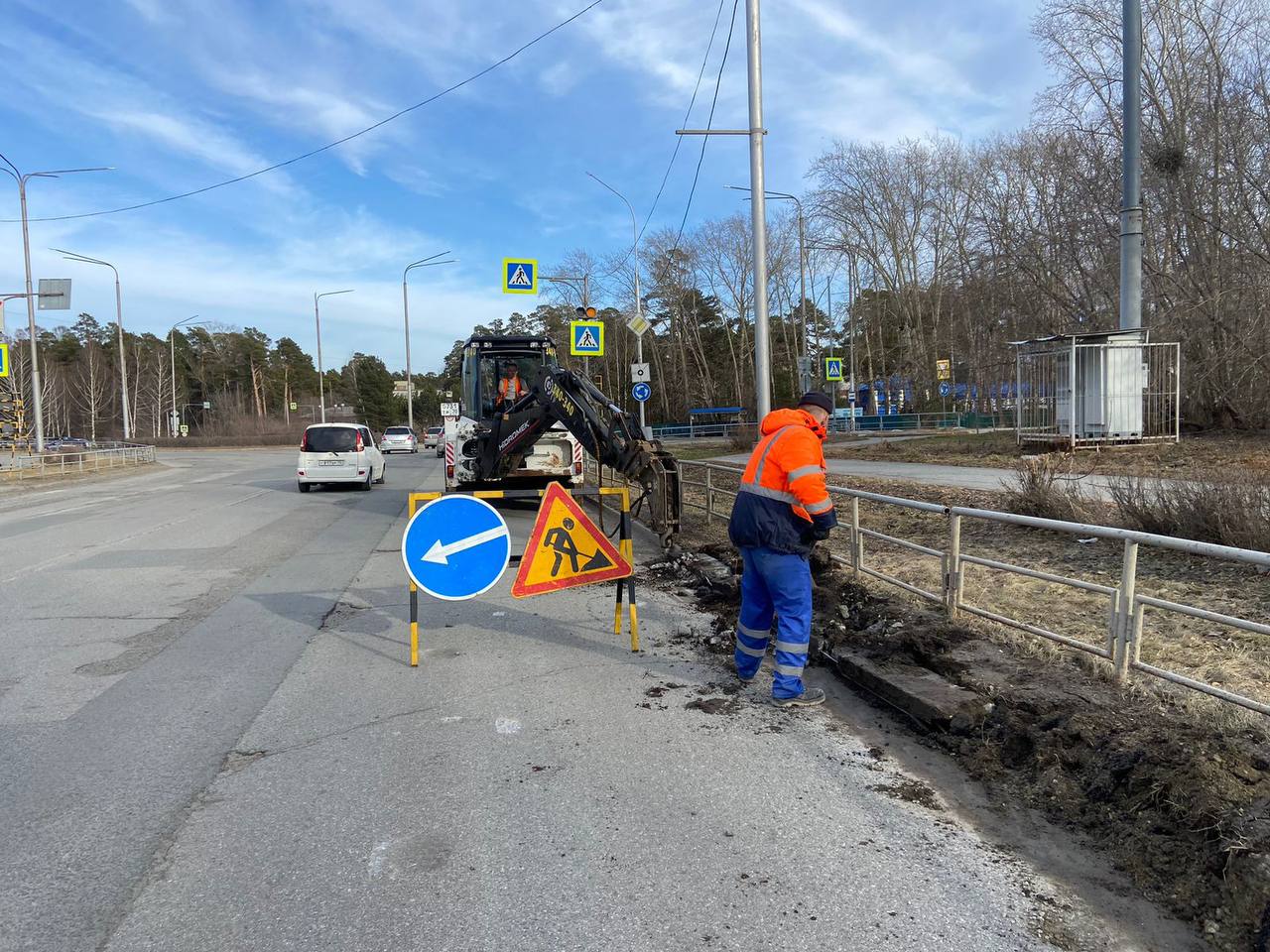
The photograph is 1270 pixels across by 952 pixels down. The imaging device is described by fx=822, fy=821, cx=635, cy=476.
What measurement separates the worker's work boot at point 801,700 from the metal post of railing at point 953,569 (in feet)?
5.62

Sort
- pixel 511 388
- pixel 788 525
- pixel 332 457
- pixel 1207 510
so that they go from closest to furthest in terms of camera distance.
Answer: pixel 788 525 < pixel 1207 510 < pixel 511 388 < pixel 332 457

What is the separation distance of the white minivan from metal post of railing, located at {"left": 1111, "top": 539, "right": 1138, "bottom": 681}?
18.1 metres

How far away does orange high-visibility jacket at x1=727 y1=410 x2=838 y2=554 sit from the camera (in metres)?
4.75

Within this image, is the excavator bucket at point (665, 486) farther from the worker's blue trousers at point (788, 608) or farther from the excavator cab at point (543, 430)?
the worker's blue trousers at point (788, 608)

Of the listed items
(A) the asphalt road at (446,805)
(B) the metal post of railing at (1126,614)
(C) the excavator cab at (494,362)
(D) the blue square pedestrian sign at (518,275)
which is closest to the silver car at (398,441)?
(D) the blue square pedestrian sign at (518,275)

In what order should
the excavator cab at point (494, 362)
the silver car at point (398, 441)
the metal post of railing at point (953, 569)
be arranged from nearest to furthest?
the metal post of railing at point (953, 569)
the excavator cab at point (494, 362)
the silver car at point (398, 441)

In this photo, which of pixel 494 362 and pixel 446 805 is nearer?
pixel 446 805

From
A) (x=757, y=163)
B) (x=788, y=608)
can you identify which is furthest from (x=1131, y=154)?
(x=788, y=608)

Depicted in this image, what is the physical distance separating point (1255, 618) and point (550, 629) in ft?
16.5

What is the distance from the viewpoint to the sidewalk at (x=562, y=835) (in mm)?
2768

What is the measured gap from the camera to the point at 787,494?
191 inches

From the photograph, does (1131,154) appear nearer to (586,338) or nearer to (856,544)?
(586,338)

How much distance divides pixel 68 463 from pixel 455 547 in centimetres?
3486

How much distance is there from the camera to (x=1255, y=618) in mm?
5484
